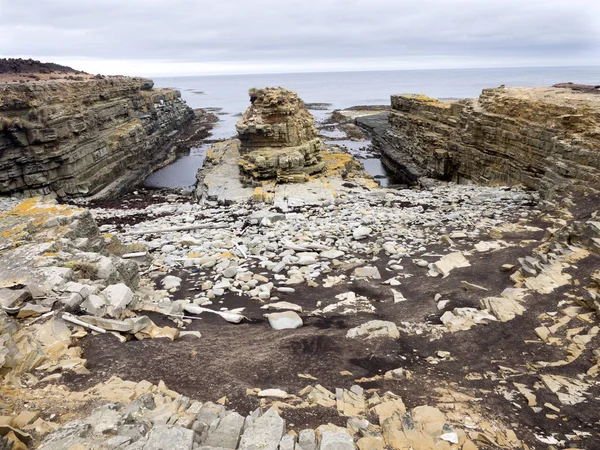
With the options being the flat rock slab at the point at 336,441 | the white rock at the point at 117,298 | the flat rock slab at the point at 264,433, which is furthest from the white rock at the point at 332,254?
the flat rock slab at the point at 336,441

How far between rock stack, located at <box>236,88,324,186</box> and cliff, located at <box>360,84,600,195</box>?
8251mm

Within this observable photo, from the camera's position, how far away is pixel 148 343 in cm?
543

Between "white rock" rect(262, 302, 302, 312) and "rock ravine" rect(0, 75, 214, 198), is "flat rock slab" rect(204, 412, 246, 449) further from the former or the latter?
"rock ravine" rect(0, 75, 214, 198)

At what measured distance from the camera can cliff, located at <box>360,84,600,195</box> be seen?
1304 centimetres

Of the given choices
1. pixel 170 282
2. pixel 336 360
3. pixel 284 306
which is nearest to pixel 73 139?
pixel 170 282

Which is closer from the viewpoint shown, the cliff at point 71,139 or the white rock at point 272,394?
the white rock at point 272,394

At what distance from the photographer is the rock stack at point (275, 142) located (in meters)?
20.2

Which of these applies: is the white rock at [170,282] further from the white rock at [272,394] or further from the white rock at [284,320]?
the white rock at [272,394]

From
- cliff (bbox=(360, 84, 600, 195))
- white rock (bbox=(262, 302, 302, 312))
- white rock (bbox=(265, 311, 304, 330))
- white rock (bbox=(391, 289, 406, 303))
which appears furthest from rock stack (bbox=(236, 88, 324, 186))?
white rock (bbox=(265, 311, 304, 330))

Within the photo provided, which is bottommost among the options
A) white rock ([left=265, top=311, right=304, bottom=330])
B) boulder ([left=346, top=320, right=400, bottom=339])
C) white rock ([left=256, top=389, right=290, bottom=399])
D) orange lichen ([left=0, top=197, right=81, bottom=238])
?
white rock ([left=265, top=311, right=304, bottom=330])

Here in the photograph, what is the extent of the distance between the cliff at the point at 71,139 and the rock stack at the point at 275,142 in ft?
33.4

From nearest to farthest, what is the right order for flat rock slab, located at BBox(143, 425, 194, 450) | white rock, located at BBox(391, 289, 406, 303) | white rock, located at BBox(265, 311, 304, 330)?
flat rock slab, located at BBox(143, 425, 194, 450), white rock, located at BBox(265, 311, 304, 330), white rock, located at BBox(391, 289, 406, 303)

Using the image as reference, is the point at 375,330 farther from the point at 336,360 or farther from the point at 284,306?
the point at 284,306

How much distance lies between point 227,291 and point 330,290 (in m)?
2.28
